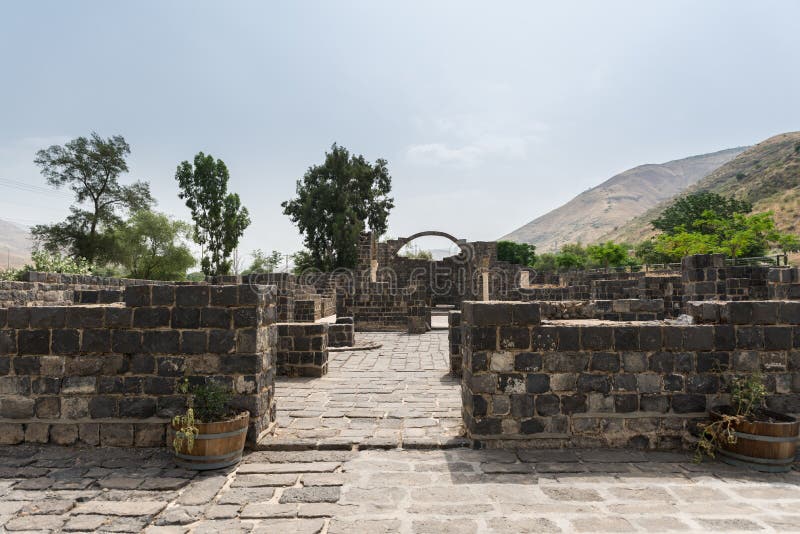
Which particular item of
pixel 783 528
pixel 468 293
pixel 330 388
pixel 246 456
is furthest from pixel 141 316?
pixel 468 293

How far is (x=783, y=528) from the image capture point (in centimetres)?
315

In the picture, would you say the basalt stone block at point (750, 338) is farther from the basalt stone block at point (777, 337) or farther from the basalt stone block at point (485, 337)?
the basalt stone block at point (485, 337)

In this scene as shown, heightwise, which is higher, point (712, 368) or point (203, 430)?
point (712, 368)

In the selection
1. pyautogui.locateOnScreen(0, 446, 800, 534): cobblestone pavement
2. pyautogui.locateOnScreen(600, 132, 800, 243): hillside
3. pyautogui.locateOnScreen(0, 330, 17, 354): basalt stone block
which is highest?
pyautogui.locateOnScreen(600, 132, 800, 243): hillside

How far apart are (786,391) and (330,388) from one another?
5.91 metres

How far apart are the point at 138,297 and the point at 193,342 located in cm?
75

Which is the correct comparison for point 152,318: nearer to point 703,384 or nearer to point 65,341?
point 65,341

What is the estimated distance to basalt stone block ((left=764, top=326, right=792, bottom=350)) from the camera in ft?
15.5

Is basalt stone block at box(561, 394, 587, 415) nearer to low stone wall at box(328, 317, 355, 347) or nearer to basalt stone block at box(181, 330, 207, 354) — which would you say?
basalt stone block at box(181, 330, 207, 354)

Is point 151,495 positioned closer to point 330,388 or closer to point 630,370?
point 330,388

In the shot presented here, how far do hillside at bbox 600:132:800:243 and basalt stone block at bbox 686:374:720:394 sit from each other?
55.2 m

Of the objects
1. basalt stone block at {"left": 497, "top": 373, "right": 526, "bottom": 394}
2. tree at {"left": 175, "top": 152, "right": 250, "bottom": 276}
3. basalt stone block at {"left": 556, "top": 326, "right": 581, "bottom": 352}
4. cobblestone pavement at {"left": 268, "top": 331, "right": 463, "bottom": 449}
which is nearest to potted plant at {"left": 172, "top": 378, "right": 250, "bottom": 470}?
cobblestone pavement at {"left": 268, "top": 331, "right": 463, "bottom": 449}

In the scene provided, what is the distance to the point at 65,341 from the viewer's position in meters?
4.75

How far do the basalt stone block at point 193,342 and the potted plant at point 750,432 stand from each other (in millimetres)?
5016
